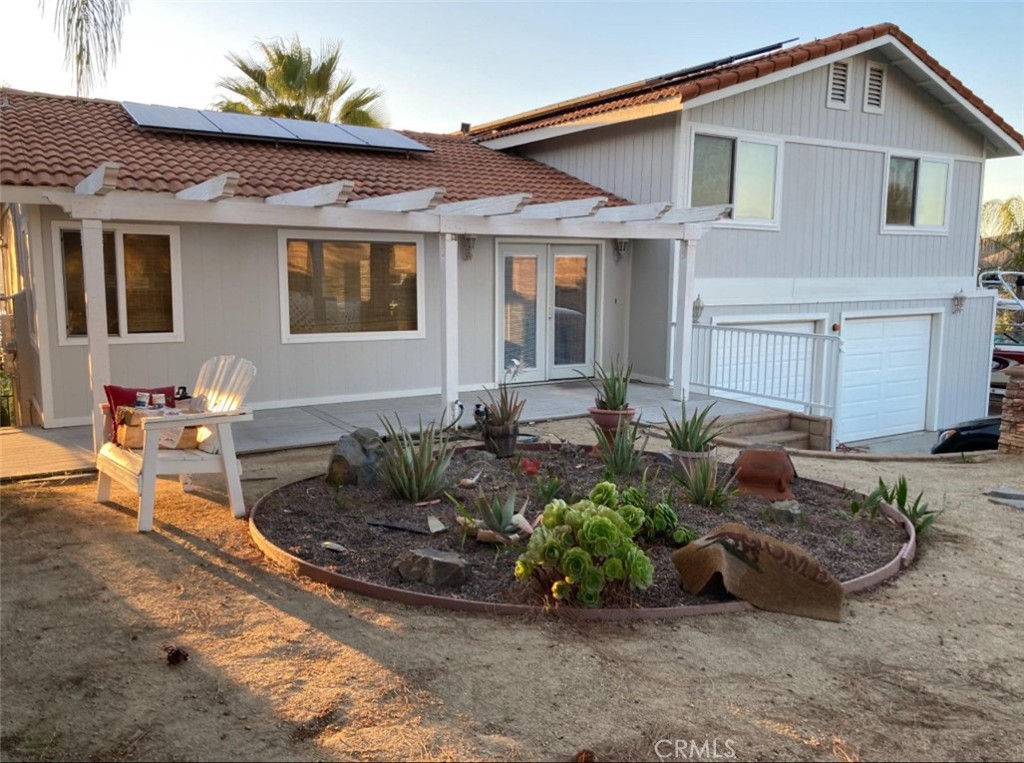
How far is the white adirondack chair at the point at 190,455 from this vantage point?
497 cm

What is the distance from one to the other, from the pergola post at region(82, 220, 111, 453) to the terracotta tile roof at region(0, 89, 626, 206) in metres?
0.63

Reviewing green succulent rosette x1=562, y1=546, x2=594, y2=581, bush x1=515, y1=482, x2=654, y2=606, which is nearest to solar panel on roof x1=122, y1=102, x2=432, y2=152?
bush x1=515, y1=482, x2=654, y2=606

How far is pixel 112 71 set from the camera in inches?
172

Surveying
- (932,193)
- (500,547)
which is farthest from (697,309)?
(500,547)

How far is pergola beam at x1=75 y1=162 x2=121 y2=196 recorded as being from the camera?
18.9 feet

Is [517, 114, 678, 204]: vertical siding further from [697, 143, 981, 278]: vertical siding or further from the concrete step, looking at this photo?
the concrete step

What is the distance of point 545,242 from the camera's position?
434 inches

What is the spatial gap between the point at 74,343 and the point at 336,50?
9.67 meters

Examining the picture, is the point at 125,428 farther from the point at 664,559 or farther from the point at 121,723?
the point at 664,559

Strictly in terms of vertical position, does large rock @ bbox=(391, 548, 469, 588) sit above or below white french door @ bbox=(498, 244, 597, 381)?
below

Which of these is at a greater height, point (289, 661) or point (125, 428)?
point (125, 428)

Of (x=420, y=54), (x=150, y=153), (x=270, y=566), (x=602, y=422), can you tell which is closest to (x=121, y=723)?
(x=270, y=566)

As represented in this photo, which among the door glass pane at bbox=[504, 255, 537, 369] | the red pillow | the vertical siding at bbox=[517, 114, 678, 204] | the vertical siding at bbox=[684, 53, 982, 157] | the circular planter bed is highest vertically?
the vertical siding at bbox=[684, 53, 982, 157]

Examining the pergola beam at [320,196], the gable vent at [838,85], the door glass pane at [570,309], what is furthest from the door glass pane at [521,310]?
the gable vent at [838,85]
